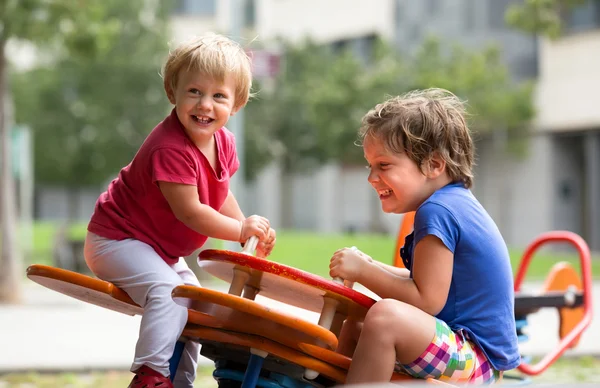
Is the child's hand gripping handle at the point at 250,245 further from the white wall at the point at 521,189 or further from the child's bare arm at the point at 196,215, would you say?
the white wall at the point at 521,189

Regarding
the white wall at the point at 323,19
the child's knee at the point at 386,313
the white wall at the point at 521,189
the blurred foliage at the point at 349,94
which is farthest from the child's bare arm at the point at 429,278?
the white wall at the point at 323,19

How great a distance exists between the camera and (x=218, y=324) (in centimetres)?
256

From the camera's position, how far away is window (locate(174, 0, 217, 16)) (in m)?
38.9

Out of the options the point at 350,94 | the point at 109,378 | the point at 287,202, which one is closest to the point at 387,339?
the point at 109,378

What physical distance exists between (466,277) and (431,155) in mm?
348

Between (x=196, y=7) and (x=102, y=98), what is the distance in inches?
288

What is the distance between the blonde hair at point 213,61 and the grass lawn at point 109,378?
320 cm

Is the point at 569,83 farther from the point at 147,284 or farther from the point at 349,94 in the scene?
the point at 147,284

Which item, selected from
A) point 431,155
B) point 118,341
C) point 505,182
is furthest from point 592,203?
point 431,155

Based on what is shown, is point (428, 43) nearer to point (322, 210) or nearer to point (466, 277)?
point (322, 210)

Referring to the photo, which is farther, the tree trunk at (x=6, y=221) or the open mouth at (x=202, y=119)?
the tree trunk at (x=6, y=221)

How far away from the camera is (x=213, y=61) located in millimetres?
2736

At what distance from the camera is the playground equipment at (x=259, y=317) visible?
2373 millimetres

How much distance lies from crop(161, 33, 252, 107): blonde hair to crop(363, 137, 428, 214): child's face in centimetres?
45
